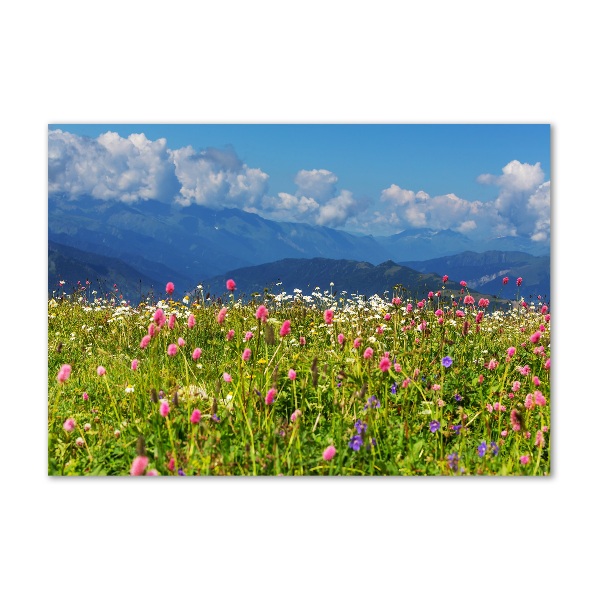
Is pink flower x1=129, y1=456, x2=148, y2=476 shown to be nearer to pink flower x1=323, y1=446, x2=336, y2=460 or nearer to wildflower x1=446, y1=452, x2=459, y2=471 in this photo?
pink flower x1=323, y1=446, x2=336, y2=460

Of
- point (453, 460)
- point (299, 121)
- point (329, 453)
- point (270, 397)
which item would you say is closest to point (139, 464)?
point (270, 397)

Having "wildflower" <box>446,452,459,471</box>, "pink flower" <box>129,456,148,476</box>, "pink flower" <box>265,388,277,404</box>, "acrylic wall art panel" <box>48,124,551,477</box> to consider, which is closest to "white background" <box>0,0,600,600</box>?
"acrylic wall art panel" <box>48,124,551,477</box>

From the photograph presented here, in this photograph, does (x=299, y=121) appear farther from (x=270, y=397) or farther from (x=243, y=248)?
(x=270, y=397)
